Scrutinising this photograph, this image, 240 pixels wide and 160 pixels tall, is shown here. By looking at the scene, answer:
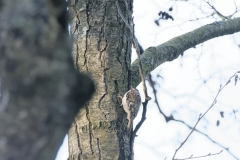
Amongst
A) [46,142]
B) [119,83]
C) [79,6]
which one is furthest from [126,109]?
[46,142]

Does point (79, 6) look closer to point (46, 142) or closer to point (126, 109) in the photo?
point (126, 109)

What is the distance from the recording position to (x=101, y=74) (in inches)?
103

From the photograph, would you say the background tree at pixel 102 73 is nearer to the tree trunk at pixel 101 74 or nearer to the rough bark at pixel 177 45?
the tree trunk at pixel 101 74

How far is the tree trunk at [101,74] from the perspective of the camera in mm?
2486

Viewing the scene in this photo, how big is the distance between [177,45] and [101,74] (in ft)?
3.15

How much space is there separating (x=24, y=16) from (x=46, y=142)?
220 millimetres

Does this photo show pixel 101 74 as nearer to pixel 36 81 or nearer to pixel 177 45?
pixel 177 45

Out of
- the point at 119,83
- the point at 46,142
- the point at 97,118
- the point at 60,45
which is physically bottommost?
the point at 46,142

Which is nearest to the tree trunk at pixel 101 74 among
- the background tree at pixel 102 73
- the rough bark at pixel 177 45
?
the background tree at pixel 102 73

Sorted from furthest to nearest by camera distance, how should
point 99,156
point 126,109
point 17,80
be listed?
point 126,109 < point 99,156 < point 17,80

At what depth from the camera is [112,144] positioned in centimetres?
247

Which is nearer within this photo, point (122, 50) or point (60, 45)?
point (60, 45)

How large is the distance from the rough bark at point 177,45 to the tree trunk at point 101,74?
0.18 meters

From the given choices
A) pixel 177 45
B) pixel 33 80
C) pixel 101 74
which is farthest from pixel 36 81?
pixel 177 45
